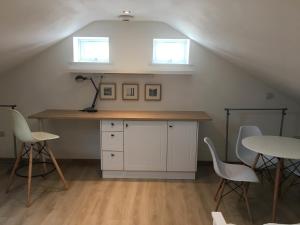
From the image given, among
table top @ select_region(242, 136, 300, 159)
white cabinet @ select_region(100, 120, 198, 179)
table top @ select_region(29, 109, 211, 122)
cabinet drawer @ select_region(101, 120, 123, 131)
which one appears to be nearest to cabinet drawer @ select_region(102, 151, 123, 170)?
white cabinet @ select_region(100, 120, 198, 179)

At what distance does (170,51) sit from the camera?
12.9 ft

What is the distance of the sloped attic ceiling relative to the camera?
1.56 m

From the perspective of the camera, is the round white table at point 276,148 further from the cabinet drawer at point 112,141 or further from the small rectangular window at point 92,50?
the small rectangular window at point 92,50

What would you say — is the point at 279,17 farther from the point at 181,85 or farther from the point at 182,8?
the point at 181,85

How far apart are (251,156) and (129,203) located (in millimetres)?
1597

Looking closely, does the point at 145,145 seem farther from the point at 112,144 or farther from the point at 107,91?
the point at 107,91

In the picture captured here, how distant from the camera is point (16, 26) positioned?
2281 millimetres

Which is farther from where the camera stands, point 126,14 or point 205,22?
point 126,14

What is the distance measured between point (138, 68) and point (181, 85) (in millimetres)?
679

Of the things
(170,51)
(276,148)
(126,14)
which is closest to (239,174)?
(276,148)

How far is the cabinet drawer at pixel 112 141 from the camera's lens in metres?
3.40

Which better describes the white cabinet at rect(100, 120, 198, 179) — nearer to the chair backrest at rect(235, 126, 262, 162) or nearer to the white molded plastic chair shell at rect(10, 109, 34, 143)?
the chair backrest at rect(235, 126, 262, 162)

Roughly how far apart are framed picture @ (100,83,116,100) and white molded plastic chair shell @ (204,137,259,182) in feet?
5.74

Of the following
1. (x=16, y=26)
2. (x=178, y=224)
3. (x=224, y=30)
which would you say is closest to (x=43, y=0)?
(x=16, y=26)
